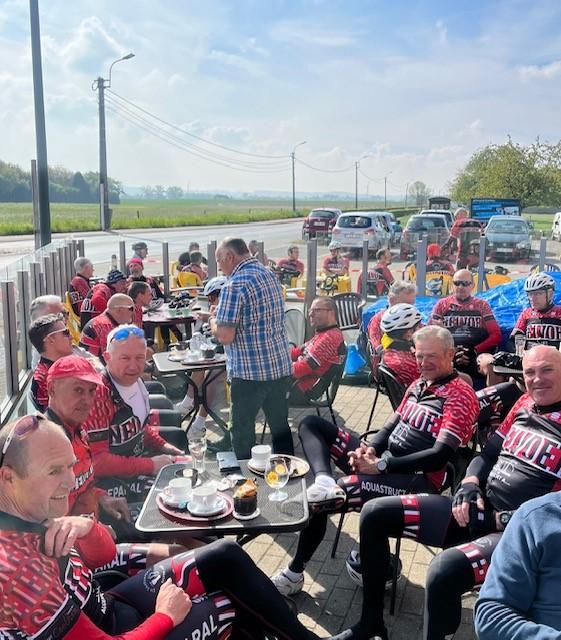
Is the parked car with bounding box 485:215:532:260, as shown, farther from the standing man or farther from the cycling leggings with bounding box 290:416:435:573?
the cycling leggings with bounding box 290:416:435:573

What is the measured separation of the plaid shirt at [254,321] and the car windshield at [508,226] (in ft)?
65.7

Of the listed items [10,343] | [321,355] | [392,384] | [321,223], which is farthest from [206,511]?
[321,223]

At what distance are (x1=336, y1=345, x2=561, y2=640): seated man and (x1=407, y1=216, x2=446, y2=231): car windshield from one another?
20.4 metres

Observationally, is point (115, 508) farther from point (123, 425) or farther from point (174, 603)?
point (174, 603)

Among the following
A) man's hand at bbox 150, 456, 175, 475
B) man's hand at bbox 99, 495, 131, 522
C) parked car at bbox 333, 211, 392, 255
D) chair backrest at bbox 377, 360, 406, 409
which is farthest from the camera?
parked car at bbox 333, 211, 392, 255

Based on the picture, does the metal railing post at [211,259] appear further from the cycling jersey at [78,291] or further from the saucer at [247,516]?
the saucer at [247,516]

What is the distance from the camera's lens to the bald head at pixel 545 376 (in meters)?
2.99

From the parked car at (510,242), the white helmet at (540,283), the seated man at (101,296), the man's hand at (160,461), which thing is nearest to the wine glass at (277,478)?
the man's hand at (160,461)

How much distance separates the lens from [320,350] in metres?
5.38

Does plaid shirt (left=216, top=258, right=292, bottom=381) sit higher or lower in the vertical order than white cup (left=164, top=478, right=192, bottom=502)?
higher

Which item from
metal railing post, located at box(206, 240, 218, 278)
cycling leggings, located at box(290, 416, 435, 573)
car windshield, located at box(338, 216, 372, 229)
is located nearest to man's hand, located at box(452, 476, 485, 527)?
cycling leggings, located at box(290, 416, 435, 573)

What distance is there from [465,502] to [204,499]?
4.16ft

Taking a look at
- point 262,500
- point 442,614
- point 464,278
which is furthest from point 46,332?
point 464,278

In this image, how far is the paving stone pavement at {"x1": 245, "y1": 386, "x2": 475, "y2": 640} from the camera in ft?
10.2
